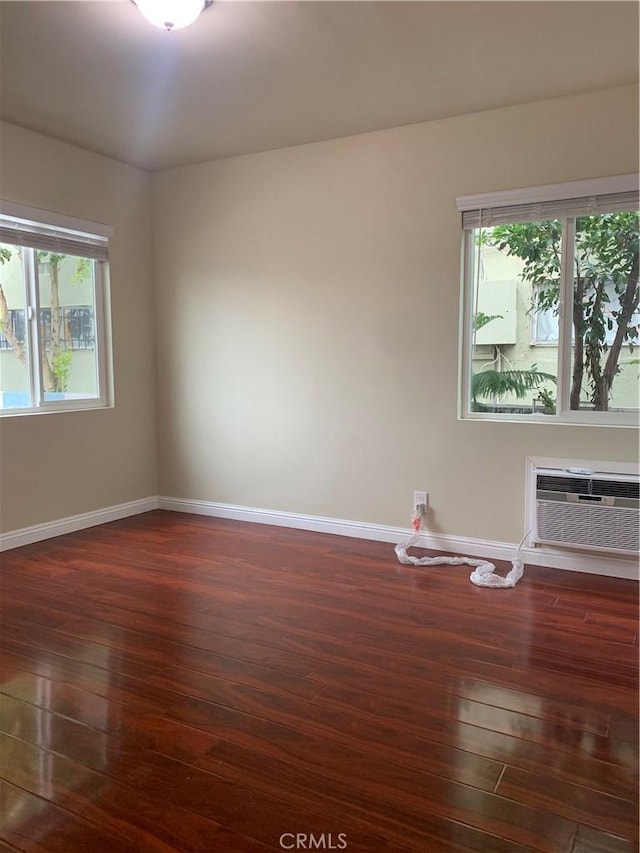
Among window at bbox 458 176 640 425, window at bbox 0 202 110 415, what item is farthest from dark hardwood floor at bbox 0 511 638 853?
window at bbox 0 202 110 415

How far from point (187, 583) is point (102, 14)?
252 centimetres

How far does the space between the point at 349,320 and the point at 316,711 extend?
247cm

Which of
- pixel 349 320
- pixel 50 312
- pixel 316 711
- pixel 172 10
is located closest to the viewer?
pixel 316 711

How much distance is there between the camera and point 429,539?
3.71m

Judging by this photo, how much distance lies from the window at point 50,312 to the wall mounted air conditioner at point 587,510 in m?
3.00

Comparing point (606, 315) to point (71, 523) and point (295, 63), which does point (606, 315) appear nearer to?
point (295, 63)

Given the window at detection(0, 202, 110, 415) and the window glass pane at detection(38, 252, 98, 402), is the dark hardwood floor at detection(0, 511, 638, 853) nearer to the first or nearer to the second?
the window at detection(0, 202, 110, 415)

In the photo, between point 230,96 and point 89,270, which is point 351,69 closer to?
point 230,96

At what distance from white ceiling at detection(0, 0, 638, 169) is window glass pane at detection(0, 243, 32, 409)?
809 millimetres

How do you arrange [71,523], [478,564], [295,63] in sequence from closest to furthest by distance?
[295,63] → [478,564] → [71,523]

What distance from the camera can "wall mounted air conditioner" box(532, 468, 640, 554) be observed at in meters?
3.08

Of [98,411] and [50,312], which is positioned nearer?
[50,312]

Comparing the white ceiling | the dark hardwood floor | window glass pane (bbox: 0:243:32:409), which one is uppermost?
the white ceiling

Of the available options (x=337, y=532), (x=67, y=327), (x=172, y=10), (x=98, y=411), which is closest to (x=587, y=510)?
(x=337, y=532)
